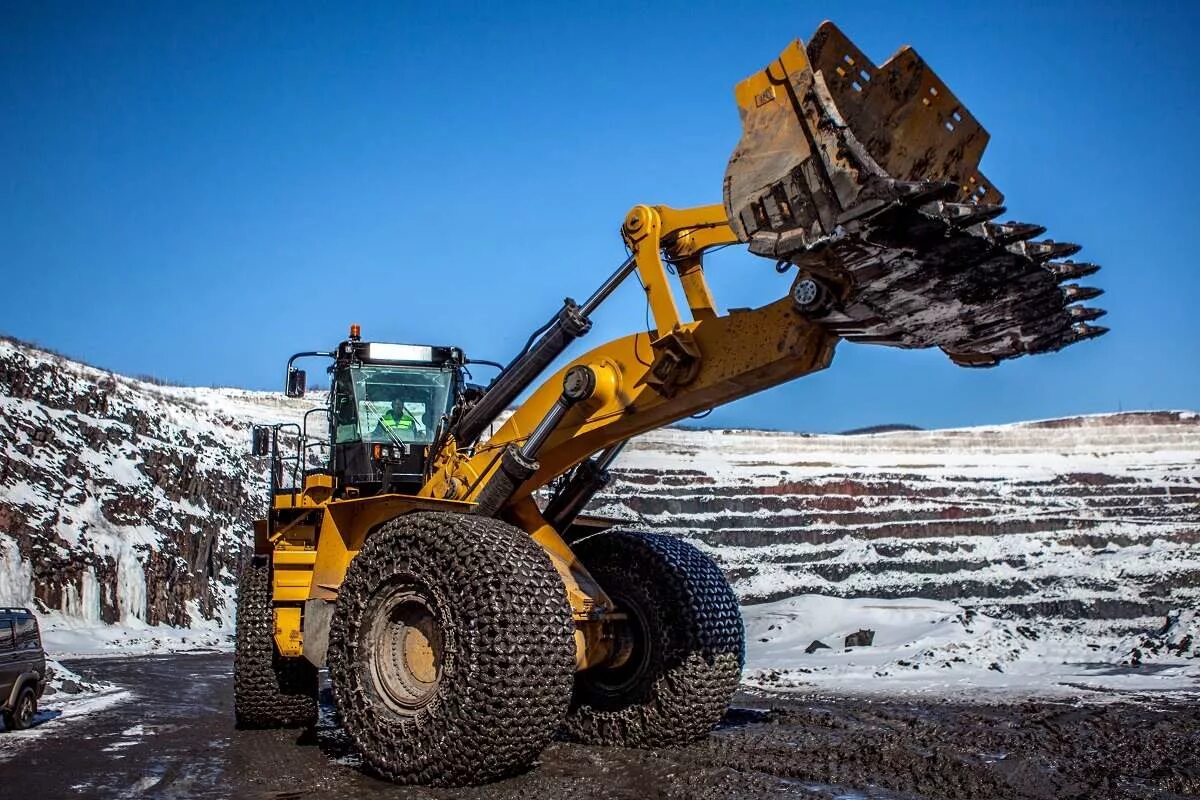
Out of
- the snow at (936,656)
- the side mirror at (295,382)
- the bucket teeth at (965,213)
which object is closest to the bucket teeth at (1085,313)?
the bucket teeth at (965,213)

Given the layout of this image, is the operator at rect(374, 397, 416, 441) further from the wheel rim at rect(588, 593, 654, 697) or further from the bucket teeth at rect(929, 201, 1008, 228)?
the bucket teeth at rect(929, 201, 1008, 228)

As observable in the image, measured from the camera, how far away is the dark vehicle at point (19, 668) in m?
10.4

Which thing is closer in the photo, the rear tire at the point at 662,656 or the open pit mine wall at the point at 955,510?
the rear tire at the point at 662,656

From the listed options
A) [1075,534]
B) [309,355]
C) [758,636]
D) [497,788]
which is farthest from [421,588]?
[1075,534]

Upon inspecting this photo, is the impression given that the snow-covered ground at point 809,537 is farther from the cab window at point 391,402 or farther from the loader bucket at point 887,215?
the loader bucket at point 887,215

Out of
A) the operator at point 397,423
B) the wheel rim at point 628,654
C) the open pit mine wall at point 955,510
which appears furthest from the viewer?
the open pit mine wall at point 955,510

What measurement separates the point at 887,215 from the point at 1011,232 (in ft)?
2.32

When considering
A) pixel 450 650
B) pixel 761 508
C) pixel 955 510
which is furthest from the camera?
pixel 761 508

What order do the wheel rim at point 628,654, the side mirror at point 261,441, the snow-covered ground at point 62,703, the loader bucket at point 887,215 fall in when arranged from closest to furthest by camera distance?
the loader bucket at point 887,215 → the wheel rim at point 628,654 → the side mirror at point 261,441 → the snow-covered ground at point 62,703

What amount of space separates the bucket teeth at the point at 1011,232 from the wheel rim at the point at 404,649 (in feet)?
13.3

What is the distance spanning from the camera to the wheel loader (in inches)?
225

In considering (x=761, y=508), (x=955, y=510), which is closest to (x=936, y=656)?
(x=955, y=510)

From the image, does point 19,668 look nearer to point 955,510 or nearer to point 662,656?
point 662,656

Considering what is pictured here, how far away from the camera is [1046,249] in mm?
5660
